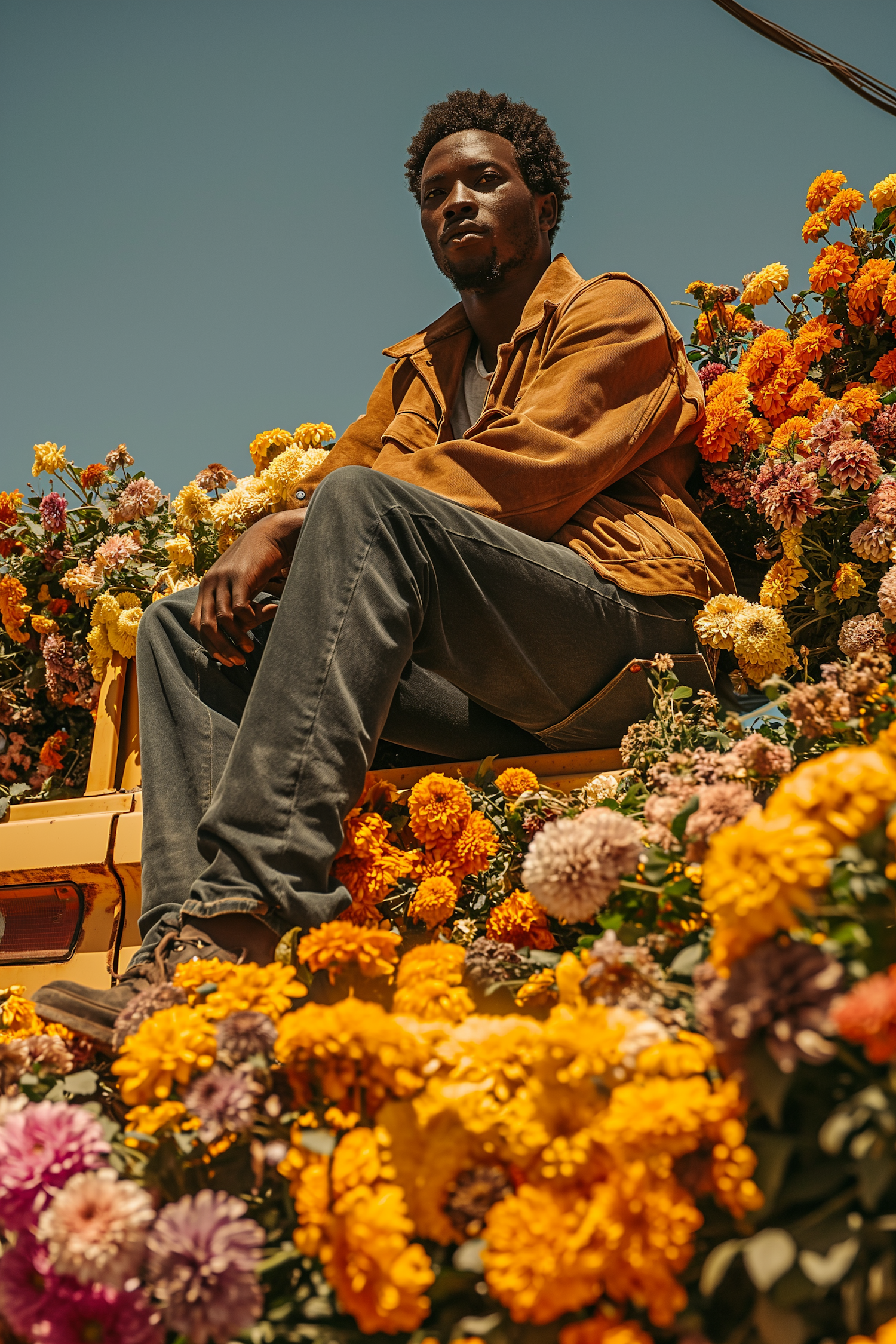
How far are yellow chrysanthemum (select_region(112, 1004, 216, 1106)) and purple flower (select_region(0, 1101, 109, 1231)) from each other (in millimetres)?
51

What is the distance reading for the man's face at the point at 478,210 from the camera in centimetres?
256

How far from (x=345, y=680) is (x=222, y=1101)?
0.66 m

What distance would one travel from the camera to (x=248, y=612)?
1.72 m

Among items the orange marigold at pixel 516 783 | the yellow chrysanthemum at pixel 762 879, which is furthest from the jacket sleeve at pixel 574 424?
the yellow chrysanthemum at pixel 762 879

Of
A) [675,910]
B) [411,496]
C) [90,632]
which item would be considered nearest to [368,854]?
[411,496]

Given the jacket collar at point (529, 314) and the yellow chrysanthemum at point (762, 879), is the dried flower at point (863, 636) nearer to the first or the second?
the jacket collar at point (529, 314)

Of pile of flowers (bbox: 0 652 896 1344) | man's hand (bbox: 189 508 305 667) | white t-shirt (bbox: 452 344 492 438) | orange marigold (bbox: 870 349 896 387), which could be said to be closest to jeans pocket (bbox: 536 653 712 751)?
man's hand (bbox: 189 508 305 667)

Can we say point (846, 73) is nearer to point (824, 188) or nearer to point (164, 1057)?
point (824, 188)

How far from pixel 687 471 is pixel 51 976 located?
196cm

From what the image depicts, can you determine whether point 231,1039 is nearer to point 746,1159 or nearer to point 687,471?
point 746,1159

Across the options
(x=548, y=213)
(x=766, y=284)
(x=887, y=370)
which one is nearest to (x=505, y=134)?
(x=548, y=213)

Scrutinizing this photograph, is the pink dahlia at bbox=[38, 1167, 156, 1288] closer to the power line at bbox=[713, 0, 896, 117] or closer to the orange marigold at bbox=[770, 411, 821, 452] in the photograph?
the orange marigold at bbox=[770, 411, 821, 452]

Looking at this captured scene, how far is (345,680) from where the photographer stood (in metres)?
1.39

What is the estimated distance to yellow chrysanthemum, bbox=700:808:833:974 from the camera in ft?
2.25
